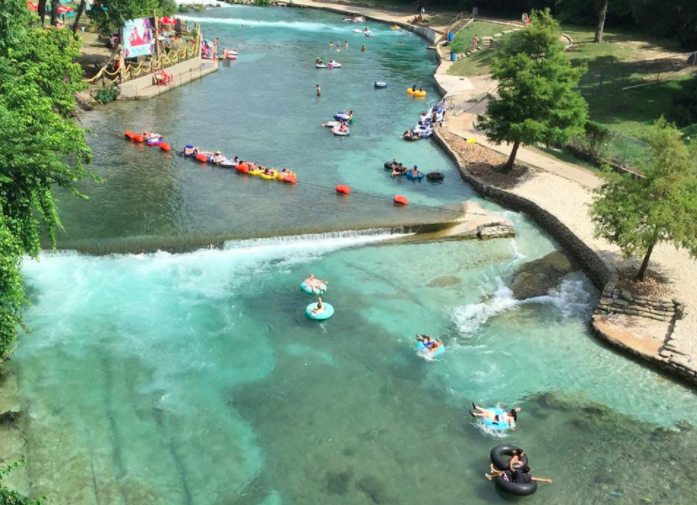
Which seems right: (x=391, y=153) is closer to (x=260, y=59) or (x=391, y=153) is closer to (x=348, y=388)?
(x=348, y=388)

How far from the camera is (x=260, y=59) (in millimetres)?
91312

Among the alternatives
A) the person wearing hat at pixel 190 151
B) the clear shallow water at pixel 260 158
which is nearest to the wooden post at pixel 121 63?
the clear shallow water at pixel 260 158

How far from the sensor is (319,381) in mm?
30266

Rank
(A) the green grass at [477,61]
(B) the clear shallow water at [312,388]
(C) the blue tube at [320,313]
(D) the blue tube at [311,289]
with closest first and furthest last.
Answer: (B) the clear shallow water at [312,388] → (C) the blue tube at [320,313] → (D) the blue tube at [311,289] → (A) the green grass at [477,61]

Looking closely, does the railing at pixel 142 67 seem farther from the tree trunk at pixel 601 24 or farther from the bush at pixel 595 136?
the tree trunk at pixel 601 24

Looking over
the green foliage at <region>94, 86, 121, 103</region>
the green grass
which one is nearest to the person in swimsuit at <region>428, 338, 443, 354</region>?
the green foliage at <region>94, 86, 121, 103</region>

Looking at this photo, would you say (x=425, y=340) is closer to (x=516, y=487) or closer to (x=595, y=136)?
(x=516, y=487)

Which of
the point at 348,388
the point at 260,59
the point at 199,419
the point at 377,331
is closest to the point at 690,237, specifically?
the point at 377,331

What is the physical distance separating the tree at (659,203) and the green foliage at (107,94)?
50.4 metres

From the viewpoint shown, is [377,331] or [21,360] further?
[377,331]

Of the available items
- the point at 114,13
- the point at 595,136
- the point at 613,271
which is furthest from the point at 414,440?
the point at 114,13

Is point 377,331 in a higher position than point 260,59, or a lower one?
lower

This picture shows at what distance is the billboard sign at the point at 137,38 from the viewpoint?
6894 centimetres

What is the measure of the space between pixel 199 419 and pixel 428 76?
69.2 metres
